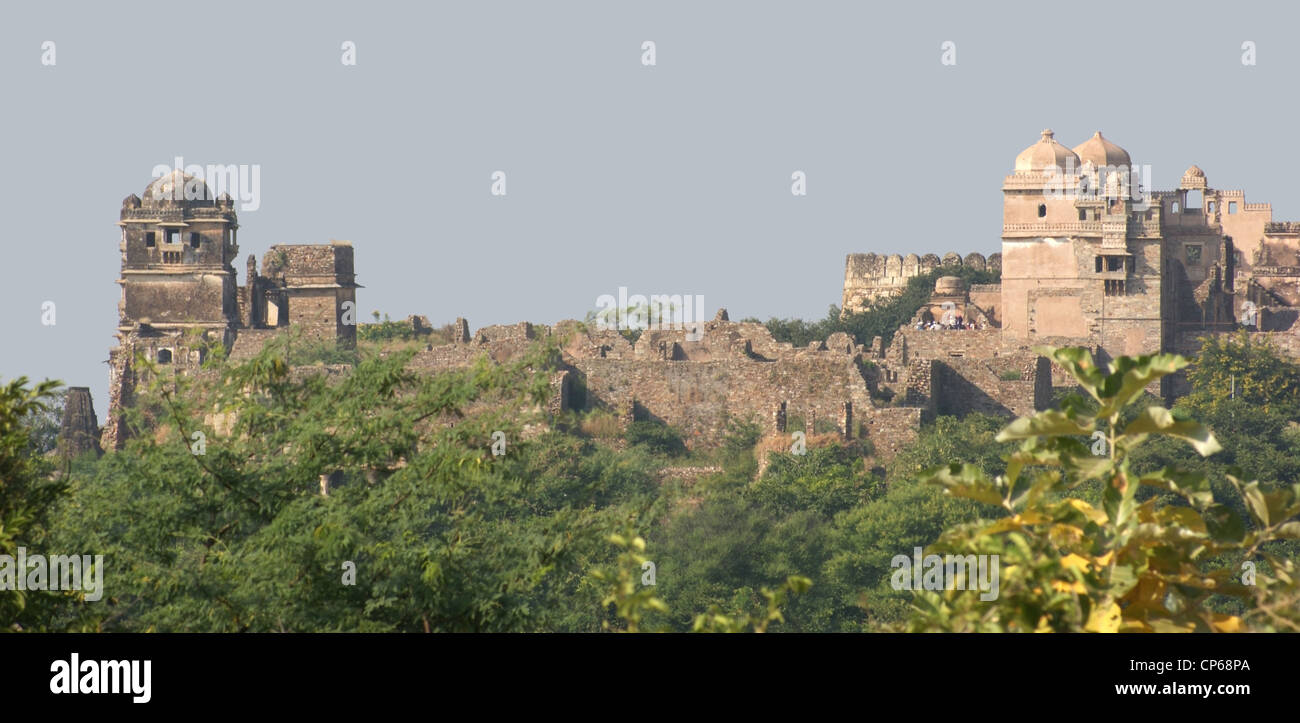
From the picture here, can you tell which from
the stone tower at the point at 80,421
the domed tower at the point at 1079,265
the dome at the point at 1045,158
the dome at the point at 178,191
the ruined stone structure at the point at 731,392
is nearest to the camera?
the ruined stone structure at the point at 731,392

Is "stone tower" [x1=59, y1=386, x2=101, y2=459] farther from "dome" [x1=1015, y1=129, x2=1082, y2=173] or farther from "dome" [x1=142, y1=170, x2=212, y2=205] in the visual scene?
"dome" [x1=1015, y1=129, x2=1082, y2=173]

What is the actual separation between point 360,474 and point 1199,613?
7569 millimetres

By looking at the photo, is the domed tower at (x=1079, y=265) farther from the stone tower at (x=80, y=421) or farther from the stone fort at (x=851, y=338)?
the stone tower at (x=80, y=421)

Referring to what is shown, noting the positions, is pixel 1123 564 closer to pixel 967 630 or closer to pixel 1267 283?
pixel 967 630

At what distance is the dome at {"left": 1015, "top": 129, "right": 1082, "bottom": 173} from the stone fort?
0.07 m

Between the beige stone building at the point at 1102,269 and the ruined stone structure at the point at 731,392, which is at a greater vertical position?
the beige stone building at the point at 1102,269

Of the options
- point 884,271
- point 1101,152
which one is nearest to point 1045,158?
point 1101,152

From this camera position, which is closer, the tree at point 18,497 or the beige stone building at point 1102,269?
the tree at point 18,497

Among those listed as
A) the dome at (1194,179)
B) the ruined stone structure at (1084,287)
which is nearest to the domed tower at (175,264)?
the ruined stone structure at (1084,287)

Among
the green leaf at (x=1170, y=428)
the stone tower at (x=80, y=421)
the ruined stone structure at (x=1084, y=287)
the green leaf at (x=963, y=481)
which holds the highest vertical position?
the ruined stone structure at (x=1084, y=287)

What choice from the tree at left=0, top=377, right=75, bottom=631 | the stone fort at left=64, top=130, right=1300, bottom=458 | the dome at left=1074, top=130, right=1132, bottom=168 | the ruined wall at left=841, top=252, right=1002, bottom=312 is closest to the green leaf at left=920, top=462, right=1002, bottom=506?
the tree at left=0, top=377, right=75, bottom=631

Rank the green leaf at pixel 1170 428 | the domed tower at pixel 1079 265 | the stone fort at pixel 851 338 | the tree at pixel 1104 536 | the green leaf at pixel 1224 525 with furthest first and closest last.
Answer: the domed tower at pixel 1079 265, the stone fort at pixel 851 338, the green leaf at pixel 1224 525, the green leaf at pixel 1170 428, the tree at pixel 1104 536

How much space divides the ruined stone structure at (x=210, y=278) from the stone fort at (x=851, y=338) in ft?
0.14

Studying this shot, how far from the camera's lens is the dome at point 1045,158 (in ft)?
164
